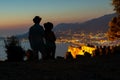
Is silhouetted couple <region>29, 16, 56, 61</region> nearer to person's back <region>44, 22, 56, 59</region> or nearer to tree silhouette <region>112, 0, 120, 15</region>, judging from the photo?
person's back <region>44, 22, 56, 59</region>

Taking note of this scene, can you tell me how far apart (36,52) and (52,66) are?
3.82 meters

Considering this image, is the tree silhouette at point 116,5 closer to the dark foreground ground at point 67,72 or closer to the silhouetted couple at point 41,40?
the silhouetted couple at point 41,40

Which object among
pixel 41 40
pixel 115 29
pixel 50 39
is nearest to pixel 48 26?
pixel 50 39

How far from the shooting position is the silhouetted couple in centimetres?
1891

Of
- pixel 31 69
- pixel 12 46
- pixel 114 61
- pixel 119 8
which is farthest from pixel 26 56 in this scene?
pixel 119 8

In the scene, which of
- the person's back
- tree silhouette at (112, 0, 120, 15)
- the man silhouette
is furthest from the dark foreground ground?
tree silhouette at (112, 0, 120, 15)

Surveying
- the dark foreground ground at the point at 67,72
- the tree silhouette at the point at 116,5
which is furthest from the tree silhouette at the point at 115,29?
the dark foreground ground at the point at 67,72

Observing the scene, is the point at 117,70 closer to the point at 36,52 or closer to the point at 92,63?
the point at 92,63

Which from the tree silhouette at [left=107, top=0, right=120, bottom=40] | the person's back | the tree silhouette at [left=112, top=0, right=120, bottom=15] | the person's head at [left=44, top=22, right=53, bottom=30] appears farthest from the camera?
the tree silhouette at [left=107, top=0, right=120, bottom=40]

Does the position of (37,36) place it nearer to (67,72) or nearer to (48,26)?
(48,26)

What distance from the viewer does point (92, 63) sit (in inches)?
647

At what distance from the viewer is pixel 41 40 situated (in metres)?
19.0

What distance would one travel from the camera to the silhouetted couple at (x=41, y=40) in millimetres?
18906

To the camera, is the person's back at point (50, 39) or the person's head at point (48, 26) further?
the person's back at point (50, 39)
